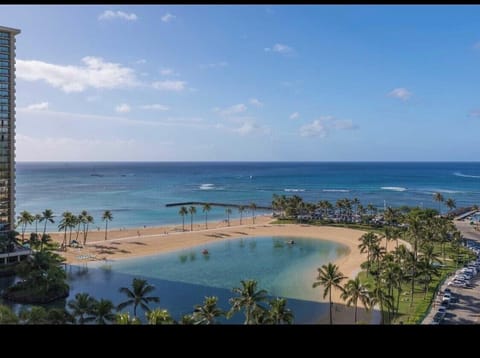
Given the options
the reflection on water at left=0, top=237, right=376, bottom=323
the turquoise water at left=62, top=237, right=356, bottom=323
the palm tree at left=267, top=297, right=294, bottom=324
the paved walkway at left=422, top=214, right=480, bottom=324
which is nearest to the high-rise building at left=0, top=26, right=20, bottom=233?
the turquoise water at left=62, top=237, right=356, bottom=323

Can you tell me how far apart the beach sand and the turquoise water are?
176 centimetres

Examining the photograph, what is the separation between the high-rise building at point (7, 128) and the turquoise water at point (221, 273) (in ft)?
30.4

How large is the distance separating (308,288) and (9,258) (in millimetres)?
25625

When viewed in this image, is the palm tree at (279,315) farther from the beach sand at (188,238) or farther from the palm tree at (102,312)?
the beach sand at (188,238)

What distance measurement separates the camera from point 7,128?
3772 centimetres

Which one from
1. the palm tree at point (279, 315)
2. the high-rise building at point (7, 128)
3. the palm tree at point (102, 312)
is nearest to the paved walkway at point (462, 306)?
the palm tree at point (279, 315)

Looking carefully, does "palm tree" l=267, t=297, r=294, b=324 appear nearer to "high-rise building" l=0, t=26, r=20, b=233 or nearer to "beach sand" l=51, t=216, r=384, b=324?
"beach sand" l=51, t=216, r=384, b=324

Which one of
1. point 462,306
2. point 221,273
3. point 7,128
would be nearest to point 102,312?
point 221,273

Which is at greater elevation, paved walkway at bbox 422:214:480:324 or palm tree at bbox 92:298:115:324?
palm tree at bbox 92:298:115:324

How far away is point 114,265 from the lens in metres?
35.3

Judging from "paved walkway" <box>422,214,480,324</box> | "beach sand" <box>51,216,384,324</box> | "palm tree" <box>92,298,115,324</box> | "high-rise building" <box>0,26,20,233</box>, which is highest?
"high-rise building" <box>0,26,20,233</box>

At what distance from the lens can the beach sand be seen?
37.8m
